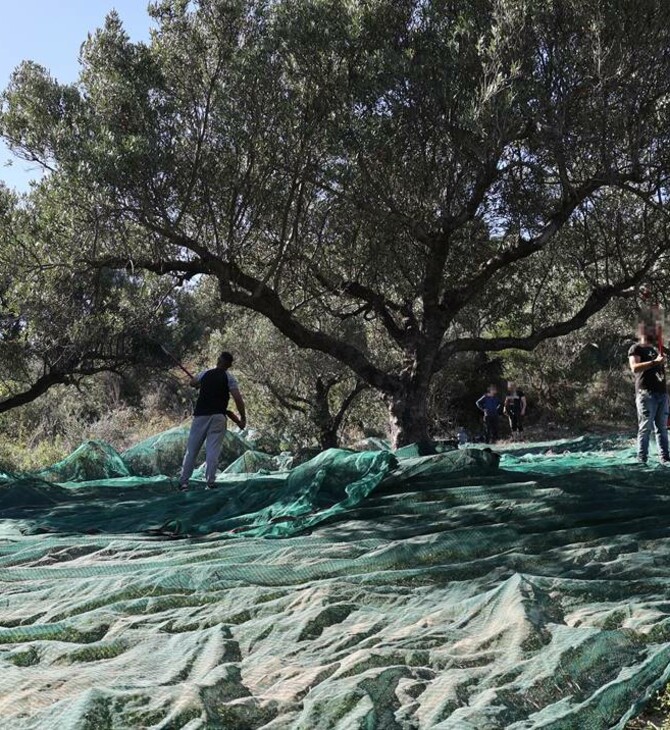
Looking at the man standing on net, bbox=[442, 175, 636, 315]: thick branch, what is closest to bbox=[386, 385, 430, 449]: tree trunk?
bbox=[442, 175, 636, 315]: thick branch

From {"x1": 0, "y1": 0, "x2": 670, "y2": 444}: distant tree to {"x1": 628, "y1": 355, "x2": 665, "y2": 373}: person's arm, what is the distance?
6.25ft

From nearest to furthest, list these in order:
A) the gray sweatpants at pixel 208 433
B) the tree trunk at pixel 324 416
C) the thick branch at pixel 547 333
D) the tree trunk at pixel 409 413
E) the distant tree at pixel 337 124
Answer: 1. the distant tree at pixel 337 124
2. the gray sweatpants at pixel 208 433
3. the tree trunk at pixel 409 413
4. the thick branch at pixel 547 333
5. the tree trunk at pixel 324 416

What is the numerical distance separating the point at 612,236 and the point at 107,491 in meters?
7.74

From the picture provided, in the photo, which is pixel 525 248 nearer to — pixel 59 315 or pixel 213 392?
pixel 213 392

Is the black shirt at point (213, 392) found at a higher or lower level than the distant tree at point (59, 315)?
lower

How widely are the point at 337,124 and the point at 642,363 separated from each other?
4.32 meters

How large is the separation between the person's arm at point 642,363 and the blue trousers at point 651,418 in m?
0.35

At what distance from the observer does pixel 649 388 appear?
32.0 ft

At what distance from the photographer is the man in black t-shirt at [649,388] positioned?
31.4 feet

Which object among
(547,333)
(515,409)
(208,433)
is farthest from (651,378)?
(515,409)

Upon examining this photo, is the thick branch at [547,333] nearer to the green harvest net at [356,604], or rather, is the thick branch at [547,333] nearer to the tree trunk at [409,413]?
the tree trunk at [409,413]

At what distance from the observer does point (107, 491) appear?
11.0m

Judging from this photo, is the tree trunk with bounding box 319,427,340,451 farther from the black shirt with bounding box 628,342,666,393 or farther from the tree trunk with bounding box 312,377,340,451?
the black shirt with bounding box 628,342,666,393

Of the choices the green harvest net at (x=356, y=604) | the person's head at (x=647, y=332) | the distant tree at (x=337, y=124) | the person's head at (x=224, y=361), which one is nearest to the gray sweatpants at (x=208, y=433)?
the person's head at (x=224, y=361)
